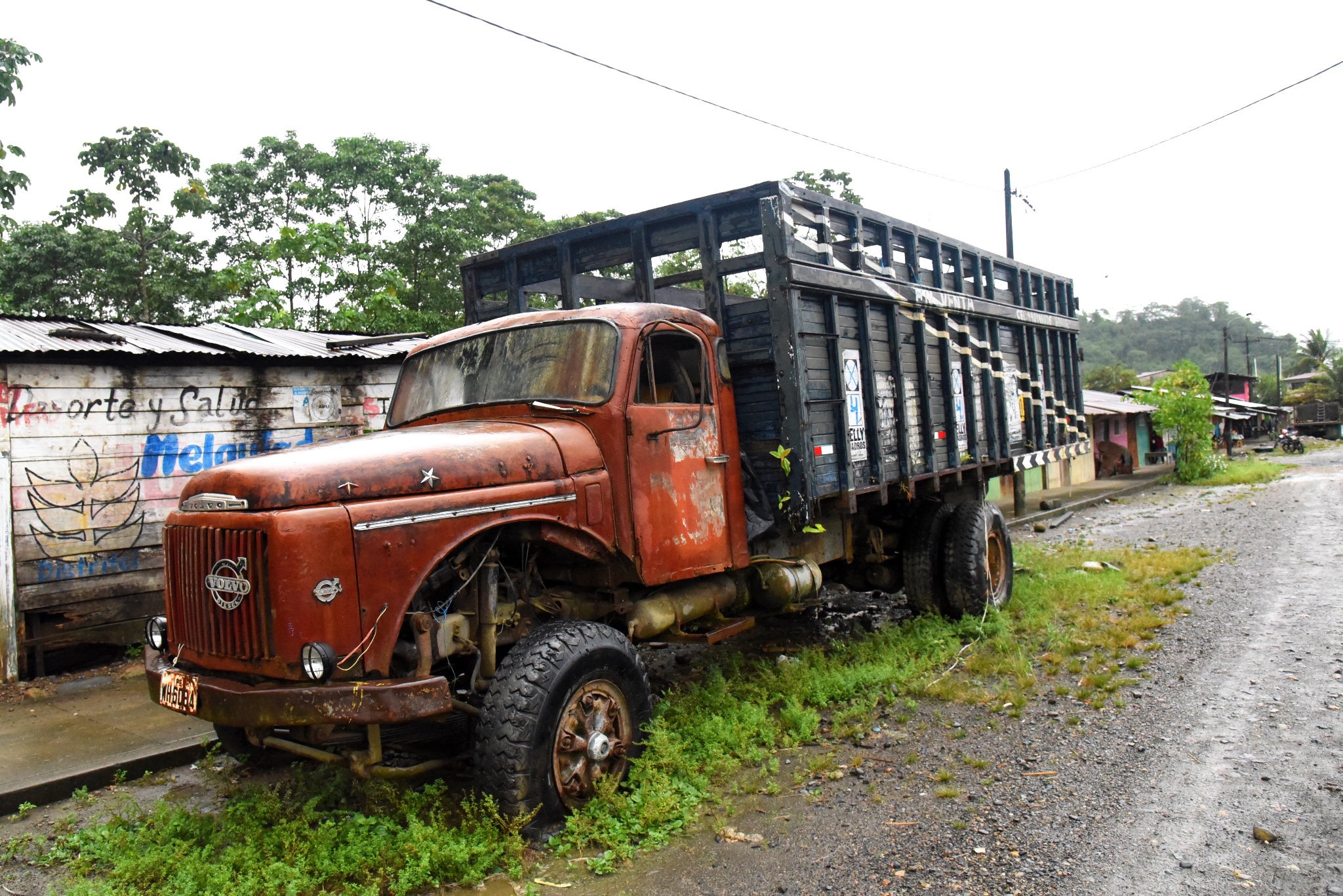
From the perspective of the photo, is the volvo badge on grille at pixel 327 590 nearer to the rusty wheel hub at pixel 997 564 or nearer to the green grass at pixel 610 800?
the green grass at pixel 610 800

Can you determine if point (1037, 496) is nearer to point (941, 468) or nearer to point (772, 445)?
point (941, 468)

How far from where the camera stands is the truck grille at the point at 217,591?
3445mm

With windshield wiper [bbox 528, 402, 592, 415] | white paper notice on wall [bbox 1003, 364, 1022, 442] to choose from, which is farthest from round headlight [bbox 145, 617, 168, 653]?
white paper notice on wall [bbox 1003, 364, 1022, 442]

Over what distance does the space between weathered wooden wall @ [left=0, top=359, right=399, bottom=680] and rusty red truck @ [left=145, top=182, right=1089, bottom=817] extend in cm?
278

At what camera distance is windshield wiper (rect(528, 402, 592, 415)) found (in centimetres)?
465

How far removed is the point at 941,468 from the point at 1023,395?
2198 millimetres

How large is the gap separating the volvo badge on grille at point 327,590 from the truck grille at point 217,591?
0.63 ft

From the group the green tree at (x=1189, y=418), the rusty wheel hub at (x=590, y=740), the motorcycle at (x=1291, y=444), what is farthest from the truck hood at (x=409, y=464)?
the motorcycle at (x=1291, y=444)

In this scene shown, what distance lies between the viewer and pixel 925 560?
24.2 feet

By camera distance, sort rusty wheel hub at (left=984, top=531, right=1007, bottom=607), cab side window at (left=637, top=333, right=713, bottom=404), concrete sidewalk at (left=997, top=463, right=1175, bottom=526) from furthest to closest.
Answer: concrete sidewalk at (left=997, top=463, right=1175, bottom=526)
rusty wheel hub at (left=984, top=531, right=1007, bottom=607)
cab side window at (left=637, top=333, right=713, bottom=404)

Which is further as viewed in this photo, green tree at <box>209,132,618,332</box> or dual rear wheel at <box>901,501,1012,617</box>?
green tree at <box>209,132,618,332</box>

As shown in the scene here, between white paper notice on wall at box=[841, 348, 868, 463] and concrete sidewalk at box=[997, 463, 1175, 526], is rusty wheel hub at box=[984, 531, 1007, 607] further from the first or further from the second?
concrete sidewalk at box=[997, 463, 1175, 526]

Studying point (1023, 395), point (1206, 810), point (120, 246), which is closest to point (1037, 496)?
point (1023, 395)

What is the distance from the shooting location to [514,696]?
3768mm
